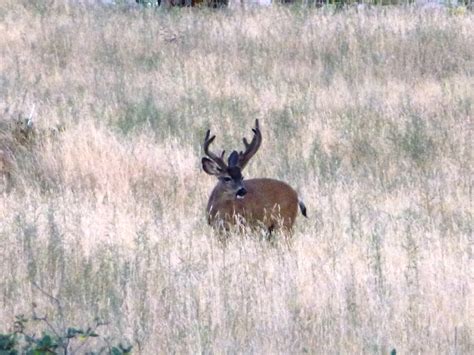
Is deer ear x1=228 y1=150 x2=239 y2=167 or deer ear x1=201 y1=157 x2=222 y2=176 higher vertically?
deer ear x1=228 y1=150 x2=239 y2=167

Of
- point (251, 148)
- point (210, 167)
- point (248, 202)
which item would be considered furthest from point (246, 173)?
point (248, 202)

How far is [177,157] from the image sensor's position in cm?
1128

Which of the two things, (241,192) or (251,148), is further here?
(251,148)

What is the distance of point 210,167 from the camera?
30.9 feet

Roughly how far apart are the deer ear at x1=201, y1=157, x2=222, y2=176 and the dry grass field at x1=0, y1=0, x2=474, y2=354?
0.40 m

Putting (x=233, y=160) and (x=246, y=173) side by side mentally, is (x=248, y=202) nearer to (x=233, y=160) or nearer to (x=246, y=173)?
(x=233, y=160)

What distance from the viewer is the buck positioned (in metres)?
9.02

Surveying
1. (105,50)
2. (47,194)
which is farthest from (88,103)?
(47,194)

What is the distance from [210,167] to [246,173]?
2.04 m

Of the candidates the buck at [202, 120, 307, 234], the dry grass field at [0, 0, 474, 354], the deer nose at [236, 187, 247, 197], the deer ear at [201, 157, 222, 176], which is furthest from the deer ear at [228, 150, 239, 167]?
the dry grass field at [0, 0, 474, 354]

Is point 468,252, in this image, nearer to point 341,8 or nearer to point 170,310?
point 170,310

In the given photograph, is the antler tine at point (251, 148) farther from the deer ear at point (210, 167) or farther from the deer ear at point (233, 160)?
the deer ear at point (210, 167)

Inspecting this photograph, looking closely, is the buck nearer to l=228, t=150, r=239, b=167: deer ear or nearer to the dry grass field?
l=228, t=150, r=239, b=167: deer ear

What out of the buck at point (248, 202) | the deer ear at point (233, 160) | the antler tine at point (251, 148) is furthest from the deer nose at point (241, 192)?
the antler tine at point (251, 148)
